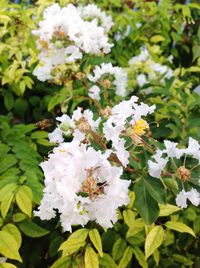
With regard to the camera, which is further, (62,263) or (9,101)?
(9,101)

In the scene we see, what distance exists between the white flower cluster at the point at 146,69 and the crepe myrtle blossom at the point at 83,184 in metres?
1.29

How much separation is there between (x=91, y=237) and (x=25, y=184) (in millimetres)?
263

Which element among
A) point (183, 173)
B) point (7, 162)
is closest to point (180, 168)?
point (183, 173)

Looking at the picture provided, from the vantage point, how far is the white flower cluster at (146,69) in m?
2.22

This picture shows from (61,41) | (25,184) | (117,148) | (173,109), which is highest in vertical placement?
(61,41)

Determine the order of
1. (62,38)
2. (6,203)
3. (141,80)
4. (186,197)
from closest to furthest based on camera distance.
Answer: (186,197), (6,203), (62,38), (141,80)

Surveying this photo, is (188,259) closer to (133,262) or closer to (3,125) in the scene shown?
(133,262)

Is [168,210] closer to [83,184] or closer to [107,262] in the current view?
[107,262]

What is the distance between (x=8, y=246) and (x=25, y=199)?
0.46 ft

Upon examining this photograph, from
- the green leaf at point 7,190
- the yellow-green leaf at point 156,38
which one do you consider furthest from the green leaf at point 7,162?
the yellow-green leaf at point 156,38

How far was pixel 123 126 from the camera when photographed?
3.51 ft

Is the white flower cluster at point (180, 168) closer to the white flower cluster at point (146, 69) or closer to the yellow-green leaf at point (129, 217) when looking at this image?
the yellow-green leaf at point (129, 217)

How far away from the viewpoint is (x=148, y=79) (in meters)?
2.28

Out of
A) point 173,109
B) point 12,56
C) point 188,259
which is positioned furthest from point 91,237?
point 12,56
